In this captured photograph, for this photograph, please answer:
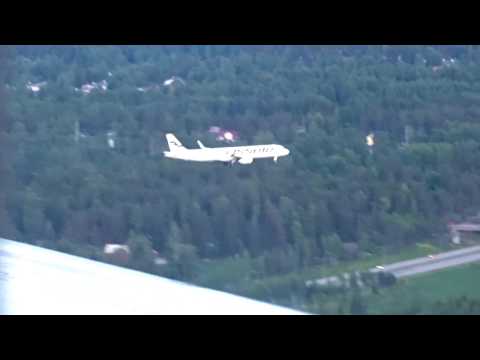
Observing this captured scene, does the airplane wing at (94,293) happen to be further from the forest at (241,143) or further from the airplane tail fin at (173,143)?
the airplane tail fin at (173,143)

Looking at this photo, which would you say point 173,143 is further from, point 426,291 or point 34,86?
point 426,291

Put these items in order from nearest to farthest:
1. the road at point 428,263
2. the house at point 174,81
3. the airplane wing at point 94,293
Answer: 1. the airplane wing at point 94,293
2. the road at point 428,263
3. the house at point 174,81

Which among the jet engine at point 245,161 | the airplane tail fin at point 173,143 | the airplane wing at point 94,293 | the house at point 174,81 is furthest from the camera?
the house at point 174,81

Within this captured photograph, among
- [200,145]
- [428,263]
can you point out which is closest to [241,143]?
[200,145]

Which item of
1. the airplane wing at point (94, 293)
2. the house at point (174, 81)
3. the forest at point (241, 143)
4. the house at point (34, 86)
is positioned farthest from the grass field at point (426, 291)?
the house at point (34, 86)

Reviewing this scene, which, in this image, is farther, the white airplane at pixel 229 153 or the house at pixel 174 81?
the house at pixel 174 81

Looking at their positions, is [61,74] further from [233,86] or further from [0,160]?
[0,160]

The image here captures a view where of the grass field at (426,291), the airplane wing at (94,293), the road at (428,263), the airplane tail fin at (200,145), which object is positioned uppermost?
the airplane tail fin at (200,145)

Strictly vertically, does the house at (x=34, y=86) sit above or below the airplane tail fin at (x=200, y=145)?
above
